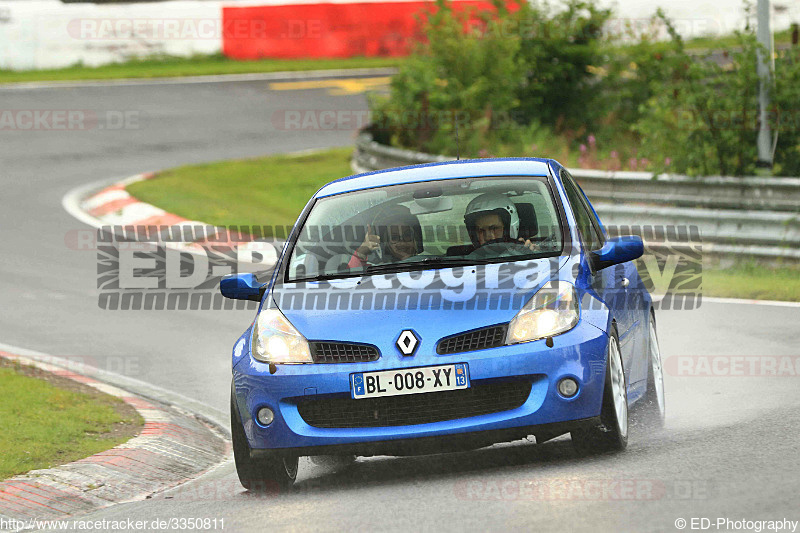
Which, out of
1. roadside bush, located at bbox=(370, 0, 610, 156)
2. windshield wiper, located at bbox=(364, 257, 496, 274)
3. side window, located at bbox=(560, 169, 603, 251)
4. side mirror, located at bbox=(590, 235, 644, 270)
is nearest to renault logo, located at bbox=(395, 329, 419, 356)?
windshield wiper, located at bbox=(364, 257, 496, 274)

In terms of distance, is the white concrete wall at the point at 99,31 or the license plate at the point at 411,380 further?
the white concrete wall at the point at 99,31

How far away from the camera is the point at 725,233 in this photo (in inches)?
572

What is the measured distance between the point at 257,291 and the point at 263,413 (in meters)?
1.04

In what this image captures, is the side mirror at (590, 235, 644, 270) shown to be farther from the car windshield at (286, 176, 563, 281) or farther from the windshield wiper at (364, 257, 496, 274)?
the windshield wiper at (364, 257, 496, 274)

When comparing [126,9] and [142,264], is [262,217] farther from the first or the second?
[126,9]

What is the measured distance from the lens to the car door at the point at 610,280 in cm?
749

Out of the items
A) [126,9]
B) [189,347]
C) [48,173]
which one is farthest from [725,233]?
[126,9]

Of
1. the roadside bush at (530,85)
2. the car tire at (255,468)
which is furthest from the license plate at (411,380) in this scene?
the roadside bush at (530,85)

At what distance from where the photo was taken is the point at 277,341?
280 inches

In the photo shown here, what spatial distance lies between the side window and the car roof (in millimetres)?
200

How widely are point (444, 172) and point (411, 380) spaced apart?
1965 mm

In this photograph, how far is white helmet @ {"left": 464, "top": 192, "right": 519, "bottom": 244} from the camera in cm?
789

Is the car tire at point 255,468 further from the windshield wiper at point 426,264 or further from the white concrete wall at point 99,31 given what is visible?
the white concrete wall at point 99,31

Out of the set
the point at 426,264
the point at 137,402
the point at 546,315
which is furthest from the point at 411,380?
the point at 137,402
